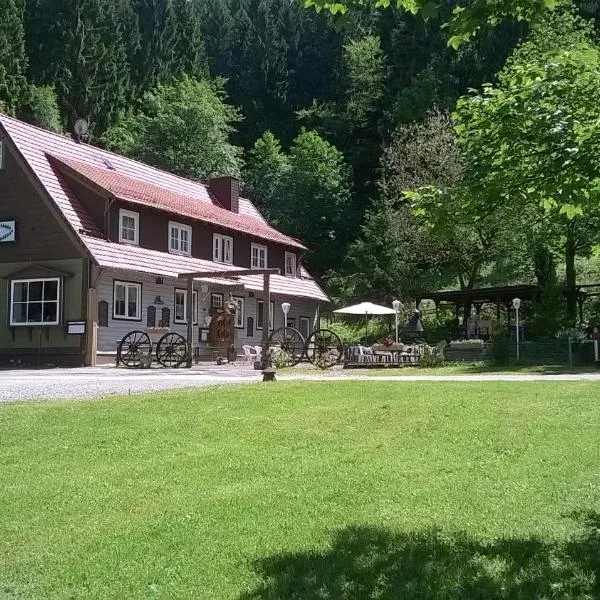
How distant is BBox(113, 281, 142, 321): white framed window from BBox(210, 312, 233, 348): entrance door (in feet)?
9.28

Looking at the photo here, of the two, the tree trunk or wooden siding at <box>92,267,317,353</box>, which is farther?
the tree trunk

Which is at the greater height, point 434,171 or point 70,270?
point 434,171

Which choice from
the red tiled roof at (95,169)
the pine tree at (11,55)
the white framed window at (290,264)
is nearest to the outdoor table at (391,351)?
the red tiled roof at (95,169)

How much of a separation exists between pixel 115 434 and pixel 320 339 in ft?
51.9

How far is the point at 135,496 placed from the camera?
6109 millimetres

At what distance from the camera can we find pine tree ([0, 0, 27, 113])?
52188mm

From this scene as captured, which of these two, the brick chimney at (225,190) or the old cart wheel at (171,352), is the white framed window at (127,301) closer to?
the old cart wheel at (171,352)

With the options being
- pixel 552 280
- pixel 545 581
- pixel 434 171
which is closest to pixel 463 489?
pixel 545 581

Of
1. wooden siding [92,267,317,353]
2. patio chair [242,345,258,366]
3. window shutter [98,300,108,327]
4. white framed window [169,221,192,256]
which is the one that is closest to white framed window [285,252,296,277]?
wooden siding [92,267,317,353]

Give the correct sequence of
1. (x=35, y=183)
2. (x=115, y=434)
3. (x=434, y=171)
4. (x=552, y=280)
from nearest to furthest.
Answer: (x=115, y=434), (x=35, y=183), (x=552, y=280), (x=434, y=171)

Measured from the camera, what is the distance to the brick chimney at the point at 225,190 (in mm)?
36656

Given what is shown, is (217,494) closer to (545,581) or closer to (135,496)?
(135,496)

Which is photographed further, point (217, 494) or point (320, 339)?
point (320, 339)

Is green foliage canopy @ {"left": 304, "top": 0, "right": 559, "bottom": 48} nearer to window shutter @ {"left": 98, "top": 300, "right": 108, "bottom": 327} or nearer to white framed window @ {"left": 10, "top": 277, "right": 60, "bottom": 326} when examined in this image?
window shutter @ {"left": 98, "top": 300, "right": 108, "bottom": 327}
